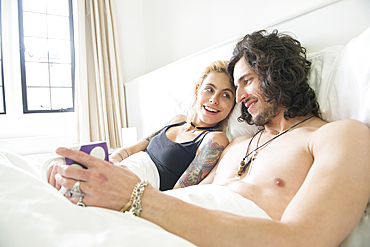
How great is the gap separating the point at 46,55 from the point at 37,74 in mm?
278

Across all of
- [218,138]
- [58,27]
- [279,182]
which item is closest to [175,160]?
[218,138]

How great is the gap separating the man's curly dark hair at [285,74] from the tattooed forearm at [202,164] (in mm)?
344

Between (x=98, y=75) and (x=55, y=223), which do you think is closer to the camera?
(x=55, y=223)

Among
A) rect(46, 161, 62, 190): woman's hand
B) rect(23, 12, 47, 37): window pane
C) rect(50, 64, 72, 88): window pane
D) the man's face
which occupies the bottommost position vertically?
rect(46, 161, 62, 190): woman's hand

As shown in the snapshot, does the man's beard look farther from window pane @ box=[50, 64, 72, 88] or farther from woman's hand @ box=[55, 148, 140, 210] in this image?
window pane @ box=[50, 64, 72, 88]

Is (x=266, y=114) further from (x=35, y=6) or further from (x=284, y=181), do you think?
(x=35, y=6)

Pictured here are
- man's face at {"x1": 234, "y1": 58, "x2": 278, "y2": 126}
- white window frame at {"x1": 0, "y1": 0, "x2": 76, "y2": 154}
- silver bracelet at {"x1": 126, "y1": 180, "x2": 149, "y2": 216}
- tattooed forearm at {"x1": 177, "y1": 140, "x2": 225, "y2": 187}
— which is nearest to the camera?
silver bracelet at {"x1": 126, "y1": 180, "x2": 149, "y2": 216}

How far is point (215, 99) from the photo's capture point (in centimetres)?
123

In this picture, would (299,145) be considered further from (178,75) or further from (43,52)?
(43,52)

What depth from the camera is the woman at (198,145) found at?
1.11 meters

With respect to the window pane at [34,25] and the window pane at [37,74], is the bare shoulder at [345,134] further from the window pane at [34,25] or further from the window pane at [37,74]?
the window pane at [34,25]

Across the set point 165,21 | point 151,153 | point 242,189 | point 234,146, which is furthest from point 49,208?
point 165,21

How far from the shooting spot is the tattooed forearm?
1089 mm

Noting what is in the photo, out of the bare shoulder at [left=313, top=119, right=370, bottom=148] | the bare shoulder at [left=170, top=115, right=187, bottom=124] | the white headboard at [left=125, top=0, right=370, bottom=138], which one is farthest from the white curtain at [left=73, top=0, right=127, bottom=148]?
the bare shoulder at [left=313, top=119, right=370, bottom=148]
